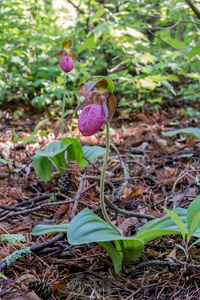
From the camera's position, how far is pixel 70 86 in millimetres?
4430

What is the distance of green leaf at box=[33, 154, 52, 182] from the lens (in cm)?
187

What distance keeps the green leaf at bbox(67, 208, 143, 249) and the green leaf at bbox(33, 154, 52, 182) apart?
3.23ft

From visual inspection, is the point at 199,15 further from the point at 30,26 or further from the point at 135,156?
the point at 30,26

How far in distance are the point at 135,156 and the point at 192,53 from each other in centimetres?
100

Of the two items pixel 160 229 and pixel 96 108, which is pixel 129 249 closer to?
pixel 160 229

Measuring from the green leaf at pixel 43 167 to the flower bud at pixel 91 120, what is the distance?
3.76 feet

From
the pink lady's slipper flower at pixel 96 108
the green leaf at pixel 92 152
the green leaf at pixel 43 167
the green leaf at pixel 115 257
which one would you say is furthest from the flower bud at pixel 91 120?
the green leaf at pixel 43 167

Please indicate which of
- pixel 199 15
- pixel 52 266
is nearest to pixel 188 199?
pixel 52 266

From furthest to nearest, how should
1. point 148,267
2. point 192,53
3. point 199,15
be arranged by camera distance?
point 199,15, point 192,53, point 148,267

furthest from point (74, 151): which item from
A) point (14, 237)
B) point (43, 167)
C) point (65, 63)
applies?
point (14, 237)

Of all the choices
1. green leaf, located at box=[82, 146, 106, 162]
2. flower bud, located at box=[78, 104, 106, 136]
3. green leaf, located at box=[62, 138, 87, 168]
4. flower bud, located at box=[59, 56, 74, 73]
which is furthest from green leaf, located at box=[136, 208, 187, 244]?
flower bud, located at box=[59, 56, 74, 73]

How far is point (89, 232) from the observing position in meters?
0.86

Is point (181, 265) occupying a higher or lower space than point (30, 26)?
lower

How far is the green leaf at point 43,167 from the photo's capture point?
6.13ft
